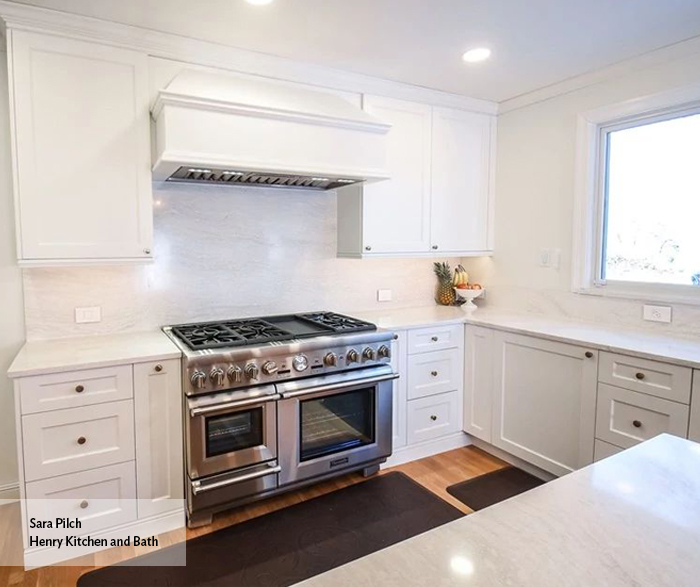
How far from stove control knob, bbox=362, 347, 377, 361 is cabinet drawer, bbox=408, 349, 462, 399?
1.20ft

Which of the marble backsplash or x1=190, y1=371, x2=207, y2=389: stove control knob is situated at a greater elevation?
the marble backsplash

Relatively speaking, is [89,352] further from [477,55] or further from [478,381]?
[477,55]

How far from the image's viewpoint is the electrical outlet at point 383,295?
11.8 ft

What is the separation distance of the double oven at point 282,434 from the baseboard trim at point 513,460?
2.74 ft

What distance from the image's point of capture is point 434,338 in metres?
3.15

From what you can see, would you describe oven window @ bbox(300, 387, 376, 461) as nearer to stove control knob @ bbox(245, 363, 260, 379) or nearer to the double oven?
the double oven

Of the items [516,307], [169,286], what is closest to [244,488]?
[169,286]

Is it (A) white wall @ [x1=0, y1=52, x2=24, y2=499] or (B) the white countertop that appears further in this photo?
(A) white wall @ [x1=0, y1=52, x2=24, y2=499]

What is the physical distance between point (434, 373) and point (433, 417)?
1.01 ft

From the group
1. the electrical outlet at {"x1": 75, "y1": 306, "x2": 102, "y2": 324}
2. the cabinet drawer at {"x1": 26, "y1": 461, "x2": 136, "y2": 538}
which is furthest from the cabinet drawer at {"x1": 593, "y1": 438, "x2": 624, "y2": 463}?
the electrical outlet at {"x1": 75, "y1": 306, "x2": 102, "y2": 324}

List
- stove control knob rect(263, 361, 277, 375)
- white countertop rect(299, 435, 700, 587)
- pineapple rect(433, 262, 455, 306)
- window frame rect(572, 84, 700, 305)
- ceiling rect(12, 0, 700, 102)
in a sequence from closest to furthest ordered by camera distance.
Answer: white countertop rect(299, 435, 700, 587) → ceiling rect(12, 0, 700, 102) → stove control knob rect(263, 361, 277, 375) → window frame rect(572, 84, 700, 305) → pineapple rect(433, 262, 455, 306)

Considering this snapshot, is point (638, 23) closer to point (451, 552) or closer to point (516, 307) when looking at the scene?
point (516, 307)

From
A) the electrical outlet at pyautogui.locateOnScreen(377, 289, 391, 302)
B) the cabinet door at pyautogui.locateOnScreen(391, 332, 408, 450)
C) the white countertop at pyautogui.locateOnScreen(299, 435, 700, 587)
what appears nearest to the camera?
the white countertop at pyautogui.locateOnScreen(299, 435, 700, 587)

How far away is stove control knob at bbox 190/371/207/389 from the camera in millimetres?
2236
